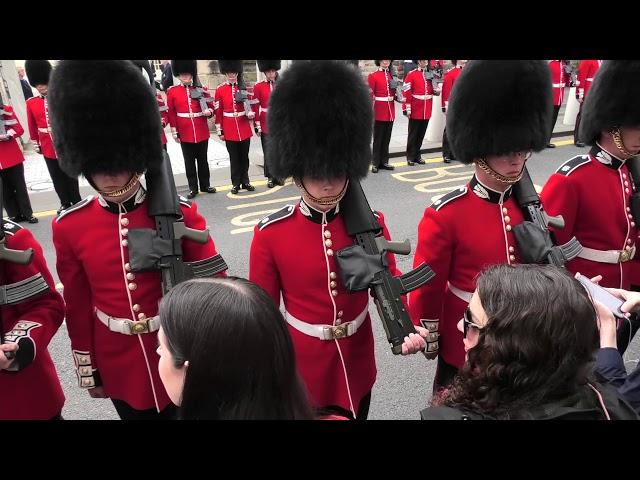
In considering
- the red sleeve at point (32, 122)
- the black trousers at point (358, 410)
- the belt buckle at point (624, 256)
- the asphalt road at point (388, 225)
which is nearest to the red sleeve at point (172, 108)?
the asphalt road at point (388, 225)

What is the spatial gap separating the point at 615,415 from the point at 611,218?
186 cm

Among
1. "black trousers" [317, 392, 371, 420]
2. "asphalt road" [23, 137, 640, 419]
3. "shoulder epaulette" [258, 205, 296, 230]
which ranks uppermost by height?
"shoulder epaulette" [258, 205, 296, 230]

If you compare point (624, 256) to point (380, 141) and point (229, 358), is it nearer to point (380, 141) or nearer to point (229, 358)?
point (229, 358)

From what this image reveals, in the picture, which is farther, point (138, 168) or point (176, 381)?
point (138, 168)

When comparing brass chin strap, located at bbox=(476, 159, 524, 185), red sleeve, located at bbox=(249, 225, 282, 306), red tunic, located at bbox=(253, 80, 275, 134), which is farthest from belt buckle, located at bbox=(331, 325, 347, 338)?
red tunic, located at bbox=(253, 80, 275, 134)

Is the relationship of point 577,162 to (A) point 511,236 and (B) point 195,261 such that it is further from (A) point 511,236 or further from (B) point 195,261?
(B) point 195,261

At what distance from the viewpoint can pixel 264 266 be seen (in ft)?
7.58

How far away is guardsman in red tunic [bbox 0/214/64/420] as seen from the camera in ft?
6.52

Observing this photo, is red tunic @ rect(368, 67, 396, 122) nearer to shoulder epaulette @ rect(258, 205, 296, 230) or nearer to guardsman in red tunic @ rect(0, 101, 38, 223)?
guardsman in red tunic @ rect(0, 101, 38, 223)

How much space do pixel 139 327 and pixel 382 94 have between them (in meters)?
7.18

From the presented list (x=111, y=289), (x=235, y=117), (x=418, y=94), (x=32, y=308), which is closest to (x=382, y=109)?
(x=418, y=94)

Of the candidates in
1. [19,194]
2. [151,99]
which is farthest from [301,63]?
[19,194]

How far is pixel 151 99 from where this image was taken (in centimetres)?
241

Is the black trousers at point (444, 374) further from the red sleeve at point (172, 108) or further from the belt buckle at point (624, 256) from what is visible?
the red sleeve at point (172, 108)
